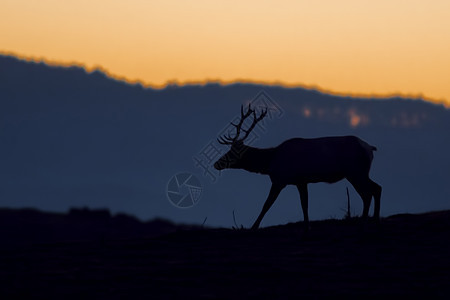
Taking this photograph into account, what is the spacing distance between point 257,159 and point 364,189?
96.4 inches

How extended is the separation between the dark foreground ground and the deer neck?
135 cm

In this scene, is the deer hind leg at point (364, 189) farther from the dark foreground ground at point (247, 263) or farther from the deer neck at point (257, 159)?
the deer neck at point (257, 159)

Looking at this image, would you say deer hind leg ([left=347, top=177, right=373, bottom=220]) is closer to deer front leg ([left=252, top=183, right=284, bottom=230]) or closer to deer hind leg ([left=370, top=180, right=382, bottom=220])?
deer hind leg ([left=370, top=180, right=382, bottom=220])

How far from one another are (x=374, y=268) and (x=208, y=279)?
102 inches

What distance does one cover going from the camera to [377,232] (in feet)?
55.8

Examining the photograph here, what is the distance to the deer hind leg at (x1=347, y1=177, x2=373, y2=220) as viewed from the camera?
707 inches

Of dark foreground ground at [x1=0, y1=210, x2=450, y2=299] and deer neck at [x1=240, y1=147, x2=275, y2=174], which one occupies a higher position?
deer neck at [x1=240, y1=147, x2=275, y2=174]

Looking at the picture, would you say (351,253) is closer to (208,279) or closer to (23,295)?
(208,279)

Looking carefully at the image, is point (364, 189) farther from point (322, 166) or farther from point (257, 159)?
point (257, 159)

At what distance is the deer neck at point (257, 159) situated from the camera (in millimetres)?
18938

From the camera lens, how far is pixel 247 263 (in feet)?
45.4

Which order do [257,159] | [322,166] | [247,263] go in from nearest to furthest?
[247,263], [322,166], [257,159]

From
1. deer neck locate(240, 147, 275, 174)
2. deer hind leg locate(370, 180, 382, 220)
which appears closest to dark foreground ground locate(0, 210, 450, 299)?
deer hind leg locate(370, 180, 382, 220)

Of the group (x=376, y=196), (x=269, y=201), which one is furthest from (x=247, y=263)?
(x=376, y=196)
